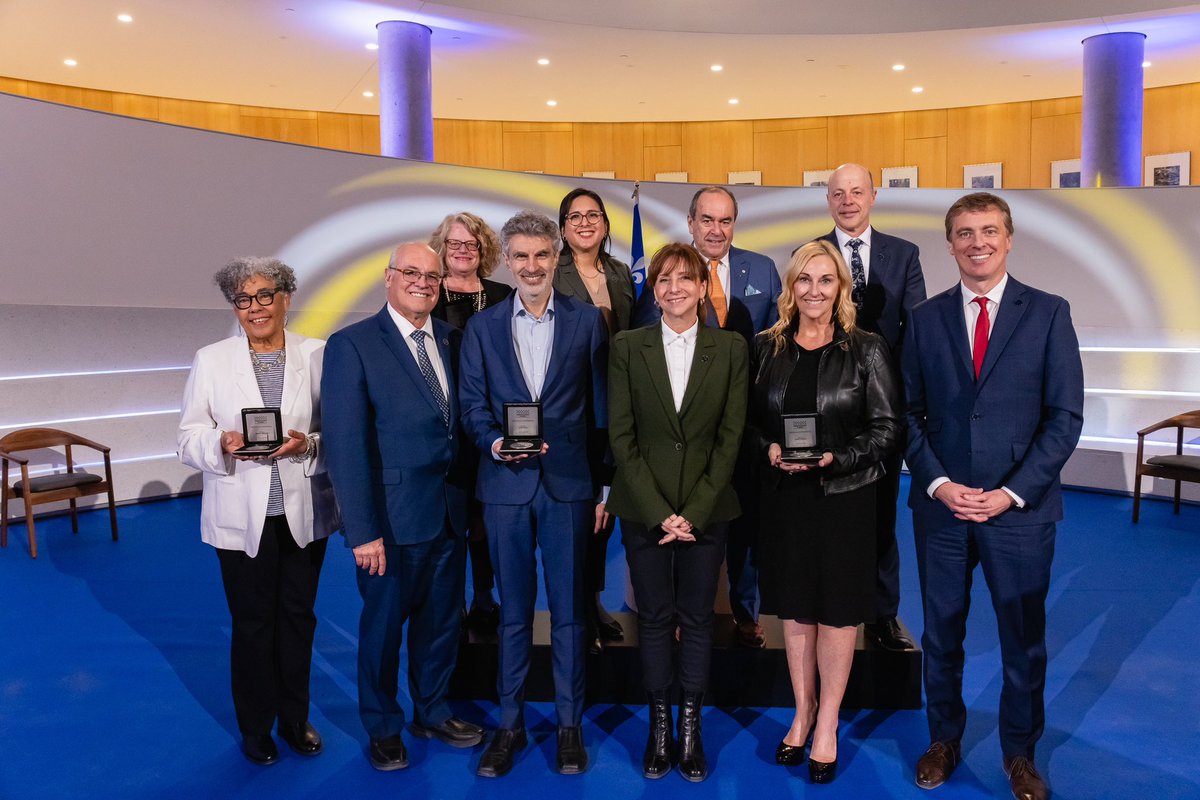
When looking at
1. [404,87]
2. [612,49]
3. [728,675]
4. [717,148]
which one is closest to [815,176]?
[717,148]

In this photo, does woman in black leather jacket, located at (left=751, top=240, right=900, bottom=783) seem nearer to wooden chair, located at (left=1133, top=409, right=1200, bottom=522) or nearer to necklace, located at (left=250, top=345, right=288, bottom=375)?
necklace, located at (left=250, top=345, right=288, bottom=375)

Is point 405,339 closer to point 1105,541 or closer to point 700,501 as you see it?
point 700,501

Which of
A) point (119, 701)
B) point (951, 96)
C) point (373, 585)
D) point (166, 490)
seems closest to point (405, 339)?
point (373, 585)

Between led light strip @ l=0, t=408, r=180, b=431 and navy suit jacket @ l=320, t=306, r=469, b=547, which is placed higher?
navy suit jacket @ l=320, t=306, r=469, b=547

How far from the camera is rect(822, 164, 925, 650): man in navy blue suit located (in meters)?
3.50


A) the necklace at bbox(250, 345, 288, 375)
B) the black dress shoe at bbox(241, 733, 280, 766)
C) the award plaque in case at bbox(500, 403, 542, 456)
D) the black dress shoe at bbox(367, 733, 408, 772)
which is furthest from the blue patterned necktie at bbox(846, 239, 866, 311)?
the black dress shoe at bbox(241, 733, 280, 766)

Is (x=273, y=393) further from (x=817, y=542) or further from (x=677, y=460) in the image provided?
(x=817, y=542)

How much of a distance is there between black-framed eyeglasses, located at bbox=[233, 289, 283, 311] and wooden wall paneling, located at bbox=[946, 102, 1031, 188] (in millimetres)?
12860

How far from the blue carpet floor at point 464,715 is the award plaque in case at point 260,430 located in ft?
3.76

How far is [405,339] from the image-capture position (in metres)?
2.98

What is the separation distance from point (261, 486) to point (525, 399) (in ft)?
3.00

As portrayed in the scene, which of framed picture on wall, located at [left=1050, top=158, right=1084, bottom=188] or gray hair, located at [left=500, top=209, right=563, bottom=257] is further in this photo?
framed picture on wall, located at [left=1050, top=158, right=1084, bottom=188]

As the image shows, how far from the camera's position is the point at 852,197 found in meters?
3.48

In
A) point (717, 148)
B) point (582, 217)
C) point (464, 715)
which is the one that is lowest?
point (464, 715)
